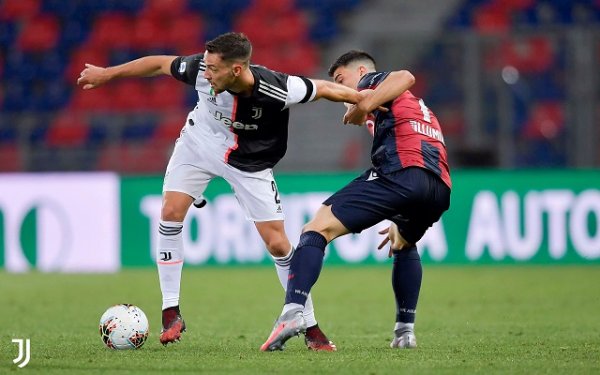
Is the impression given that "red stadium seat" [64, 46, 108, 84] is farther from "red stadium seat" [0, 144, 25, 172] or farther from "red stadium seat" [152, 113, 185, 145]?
"red stadium seat" [0, 144, 25, 172]

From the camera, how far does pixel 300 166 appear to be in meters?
15.3

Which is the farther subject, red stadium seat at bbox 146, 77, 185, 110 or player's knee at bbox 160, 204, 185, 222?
red stadium seat at bbox 146, 77, 185, 110

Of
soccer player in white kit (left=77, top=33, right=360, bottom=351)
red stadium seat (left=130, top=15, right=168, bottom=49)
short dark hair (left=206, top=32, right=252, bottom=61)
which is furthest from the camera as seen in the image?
red stadium seat (left=130, top=15, right=168, bottom=49)

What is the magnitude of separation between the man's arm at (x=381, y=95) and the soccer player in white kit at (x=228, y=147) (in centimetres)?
23

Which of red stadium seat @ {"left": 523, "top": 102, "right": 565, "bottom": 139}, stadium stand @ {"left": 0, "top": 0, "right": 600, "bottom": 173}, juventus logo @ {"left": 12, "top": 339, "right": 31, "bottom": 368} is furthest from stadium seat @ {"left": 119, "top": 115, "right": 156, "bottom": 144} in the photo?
juventus logo @ {"left": 12, "top": 339, "right": 31, "bottom": 368}

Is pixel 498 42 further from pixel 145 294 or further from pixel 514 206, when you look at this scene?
pixel 145 294

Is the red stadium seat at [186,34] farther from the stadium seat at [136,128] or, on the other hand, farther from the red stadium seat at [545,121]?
the red stadium seat at [545,121]

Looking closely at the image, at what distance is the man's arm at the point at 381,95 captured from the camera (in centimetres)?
659

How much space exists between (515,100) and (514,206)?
1.72 m

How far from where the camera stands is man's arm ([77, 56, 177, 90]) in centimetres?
710

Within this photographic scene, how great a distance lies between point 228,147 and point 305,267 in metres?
1.19

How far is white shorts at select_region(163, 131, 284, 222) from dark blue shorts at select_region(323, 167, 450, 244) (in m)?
0.66

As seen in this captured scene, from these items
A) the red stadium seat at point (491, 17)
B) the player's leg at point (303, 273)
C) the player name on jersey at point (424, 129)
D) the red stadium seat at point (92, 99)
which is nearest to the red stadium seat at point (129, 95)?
the red stadium seat at point (92, 99)

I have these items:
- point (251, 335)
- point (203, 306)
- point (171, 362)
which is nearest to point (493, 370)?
point (171, 362)
